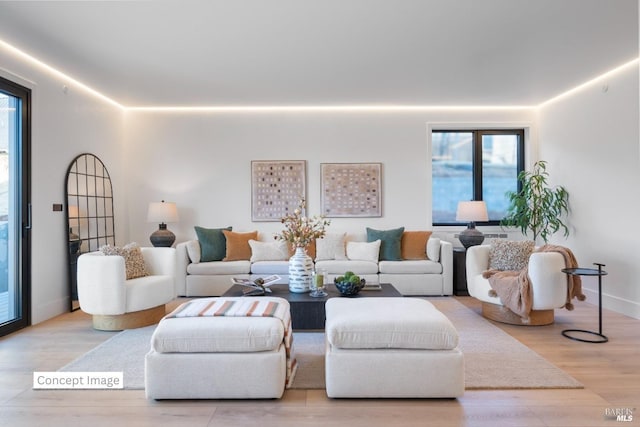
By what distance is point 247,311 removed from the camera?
2.34 metres

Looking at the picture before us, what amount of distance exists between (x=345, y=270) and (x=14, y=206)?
11.8 feet

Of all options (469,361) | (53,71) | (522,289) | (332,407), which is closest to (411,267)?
(522,289)

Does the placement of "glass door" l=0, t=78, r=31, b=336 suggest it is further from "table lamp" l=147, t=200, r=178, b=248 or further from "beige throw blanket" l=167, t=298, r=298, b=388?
"beige throw blanket" l=167, t=298, r=298, b=388

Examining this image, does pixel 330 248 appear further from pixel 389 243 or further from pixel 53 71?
pixel 53 71

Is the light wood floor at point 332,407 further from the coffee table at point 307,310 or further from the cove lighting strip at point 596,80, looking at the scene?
the cove lighting strip at point 596,80

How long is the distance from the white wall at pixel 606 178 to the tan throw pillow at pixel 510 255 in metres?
1.04

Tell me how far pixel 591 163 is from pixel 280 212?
13.5ft

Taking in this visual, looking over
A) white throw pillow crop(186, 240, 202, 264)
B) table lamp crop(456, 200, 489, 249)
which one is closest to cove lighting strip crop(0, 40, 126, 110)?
white throw pillow crop(186, 240, 202, 264)

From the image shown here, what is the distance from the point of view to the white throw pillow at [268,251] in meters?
5.02

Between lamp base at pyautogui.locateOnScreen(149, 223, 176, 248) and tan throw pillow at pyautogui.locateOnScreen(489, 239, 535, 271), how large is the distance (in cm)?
416

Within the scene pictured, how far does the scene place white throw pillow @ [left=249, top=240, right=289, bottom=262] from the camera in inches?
198

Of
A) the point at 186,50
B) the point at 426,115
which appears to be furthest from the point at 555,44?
the point at 186,50

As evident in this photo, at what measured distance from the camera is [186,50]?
11.7 ft

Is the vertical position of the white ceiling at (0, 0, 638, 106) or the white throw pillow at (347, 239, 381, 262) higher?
the white ceiling at (0, 0, 638, 106)
